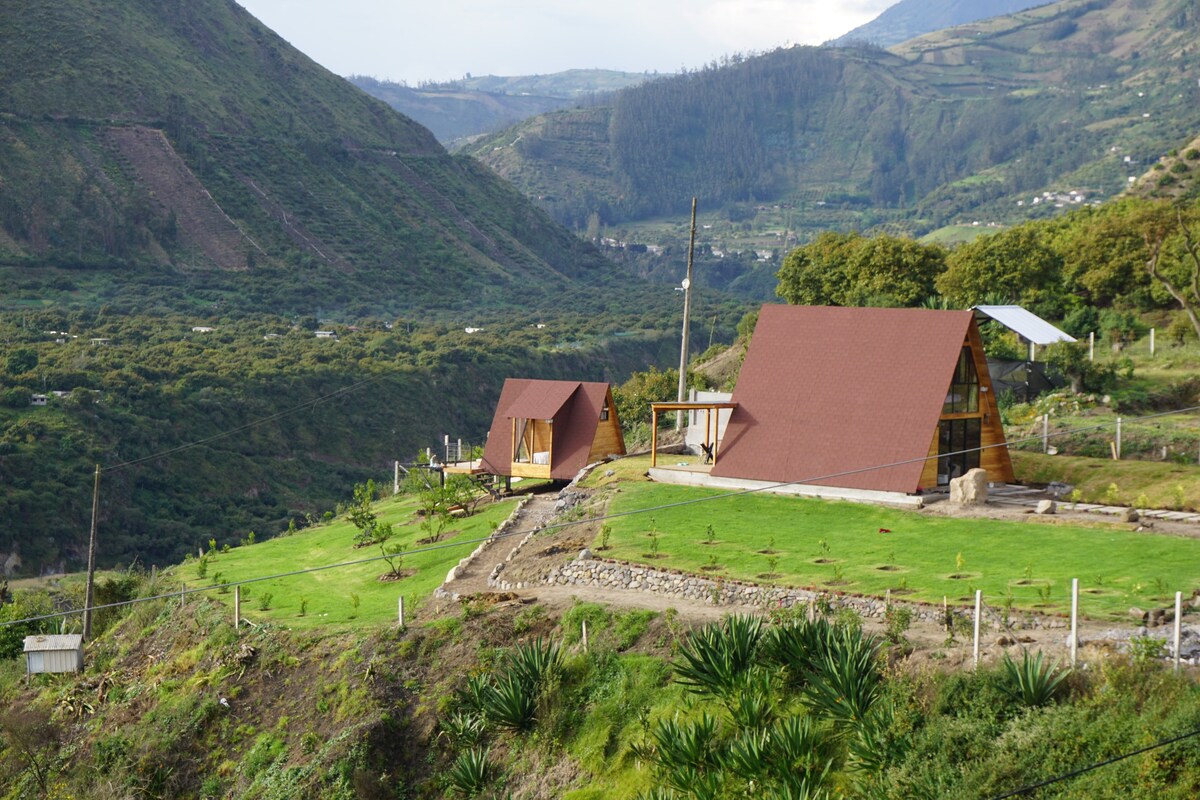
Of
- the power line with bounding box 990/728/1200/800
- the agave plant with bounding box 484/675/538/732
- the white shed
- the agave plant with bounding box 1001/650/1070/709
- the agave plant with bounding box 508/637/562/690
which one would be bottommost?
the white shed

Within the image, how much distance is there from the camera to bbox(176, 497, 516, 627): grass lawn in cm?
2453

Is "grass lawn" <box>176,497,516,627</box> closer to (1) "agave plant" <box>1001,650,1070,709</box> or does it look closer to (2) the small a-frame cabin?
(2) the small a-frame cabin

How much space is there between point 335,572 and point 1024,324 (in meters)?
20.8

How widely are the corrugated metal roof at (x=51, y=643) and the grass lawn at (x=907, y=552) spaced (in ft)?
35.9

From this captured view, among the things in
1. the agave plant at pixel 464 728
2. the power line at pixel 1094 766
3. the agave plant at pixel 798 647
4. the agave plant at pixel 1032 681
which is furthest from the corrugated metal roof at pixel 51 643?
Result: the power line at pixel 1094 766

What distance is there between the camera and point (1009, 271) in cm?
4709

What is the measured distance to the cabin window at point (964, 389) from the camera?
28438mm

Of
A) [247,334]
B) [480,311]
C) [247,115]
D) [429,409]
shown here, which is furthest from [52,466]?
[247,115]

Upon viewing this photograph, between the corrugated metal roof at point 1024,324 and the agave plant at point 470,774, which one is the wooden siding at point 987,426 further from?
the agave plant at point 470,774

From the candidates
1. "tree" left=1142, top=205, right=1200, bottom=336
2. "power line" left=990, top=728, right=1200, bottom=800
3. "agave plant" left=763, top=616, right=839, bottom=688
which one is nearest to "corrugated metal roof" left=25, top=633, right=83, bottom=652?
"agave plant" left=763, top=616, right=839, bottom=688

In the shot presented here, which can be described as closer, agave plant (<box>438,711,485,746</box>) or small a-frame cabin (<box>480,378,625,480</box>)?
agave plant (<box>438,711,485,746</box>)

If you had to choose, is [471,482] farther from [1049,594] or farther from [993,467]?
[1049,594]

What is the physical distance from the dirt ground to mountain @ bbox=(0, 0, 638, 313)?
78505 mm

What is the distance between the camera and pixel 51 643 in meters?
26.7
